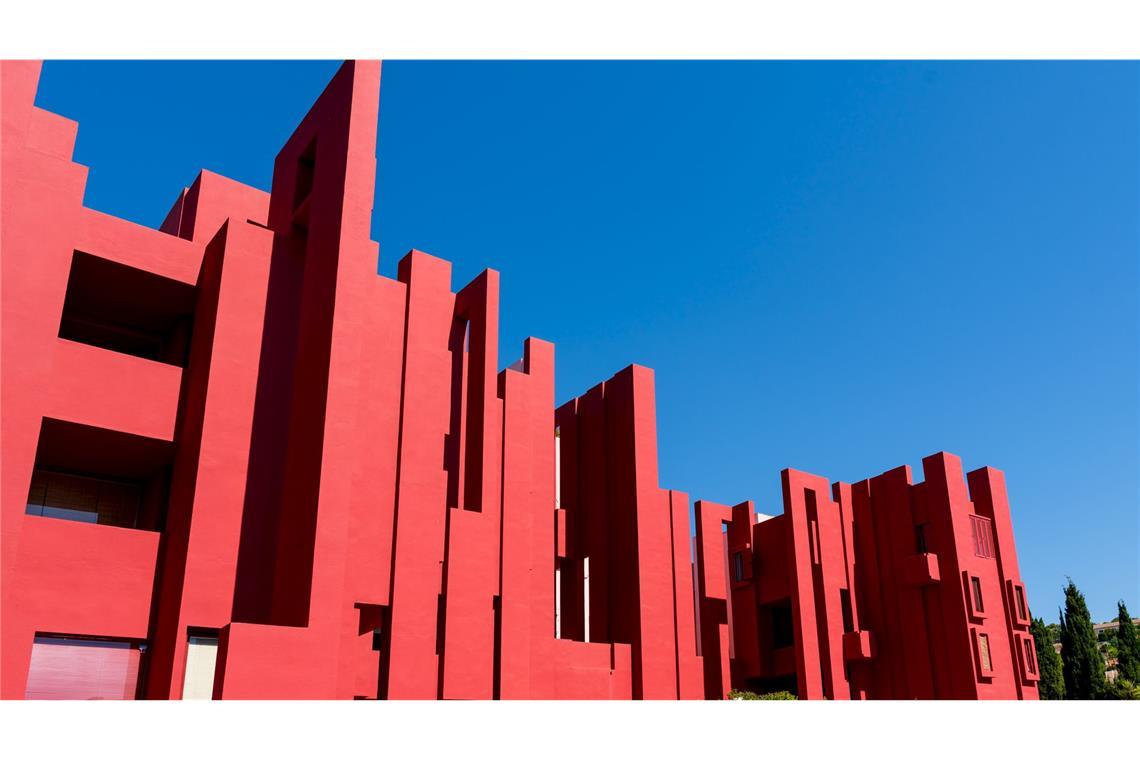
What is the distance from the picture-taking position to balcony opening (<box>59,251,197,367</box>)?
15.4 m

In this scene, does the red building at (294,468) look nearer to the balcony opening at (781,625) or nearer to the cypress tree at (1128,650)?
the balcony opening at (781,625)

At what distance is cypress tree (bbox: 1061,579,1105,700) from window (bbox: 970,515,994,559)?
35.9 ft

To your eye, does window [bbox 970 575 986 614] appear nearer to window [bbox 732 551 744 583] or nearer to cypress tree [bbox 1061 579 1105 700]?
window [bbox 732 551 744 583]

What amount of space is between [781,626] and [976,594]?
6480 millimetres

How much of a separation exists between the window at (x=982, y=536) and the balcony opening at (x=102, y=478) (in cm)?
2065

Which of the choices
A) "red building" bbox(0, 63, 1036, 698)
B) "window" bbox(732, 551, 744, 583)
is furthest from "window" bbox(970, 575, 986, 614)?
"red building" bbox(0, 63, 1036, 698)

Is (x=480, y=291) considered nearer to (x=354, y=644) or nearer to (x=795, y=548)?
(x=354, y=644)

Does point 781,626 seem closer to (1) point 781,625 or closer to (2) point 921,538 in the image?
(1) point 781,625

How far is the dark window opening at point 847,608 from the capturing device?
25578 millimetres

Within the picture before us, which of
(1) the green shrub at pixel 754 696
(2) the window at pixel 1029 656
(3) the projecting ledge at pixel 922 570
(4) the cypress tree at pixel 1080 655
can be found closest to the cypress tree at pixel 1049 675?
(4) the cypress tree at pixel 1080 655

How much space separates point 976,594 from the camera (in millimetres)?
24250
